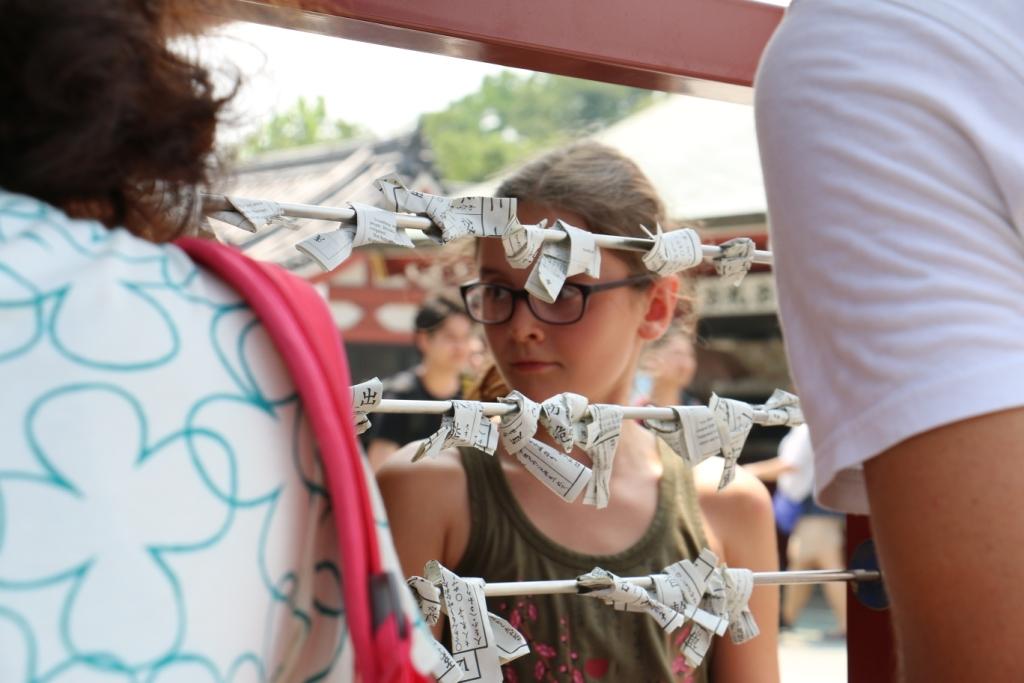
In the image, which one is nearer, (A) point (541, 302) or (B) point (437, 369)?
(A) point (541, 302)

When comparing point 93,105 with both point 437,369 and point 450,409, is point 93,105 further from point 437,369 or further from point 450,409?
point 437,369

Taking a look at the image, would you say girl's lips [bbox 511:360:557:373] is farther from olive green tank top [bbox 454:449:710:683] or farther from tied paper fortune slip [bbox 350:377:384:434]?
tied paper fortune slip [bbox 350:377:384:434]

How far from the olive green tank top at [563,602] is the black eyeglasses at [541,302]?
231 mm

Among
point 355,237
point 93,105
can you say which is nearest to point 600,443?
point 355,237

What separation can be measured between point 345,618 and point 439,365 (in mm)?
4726

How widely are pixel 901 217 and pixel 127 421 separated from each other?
54 centimetres

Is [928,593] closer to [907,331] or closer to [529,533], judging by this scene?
[907,331]

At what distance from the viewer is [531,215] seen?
192cm

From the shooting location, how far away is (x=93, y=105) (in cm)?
81

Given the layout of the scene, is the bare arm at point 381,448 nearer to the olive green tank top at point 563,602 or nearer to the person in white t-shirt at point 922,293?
the olive green tank top at point 563,602

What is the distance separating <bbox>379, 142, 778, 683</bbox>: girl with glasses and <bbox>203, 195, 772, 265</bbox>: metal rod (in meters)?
0.26

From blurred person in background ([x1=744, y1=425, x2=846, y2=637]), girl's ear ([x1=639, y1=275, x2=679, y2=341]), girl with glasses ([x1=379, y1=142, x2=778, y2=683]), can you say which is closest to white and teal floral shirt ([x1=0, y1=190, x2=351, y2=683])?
girl with glasses ([x1=379, y1=142, x2=778, y2=683])

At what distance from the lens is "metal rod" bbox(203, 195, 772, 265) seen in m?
1.16

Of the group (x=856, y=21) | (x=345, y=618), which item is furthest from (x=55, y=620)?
(x=856, y=21)
